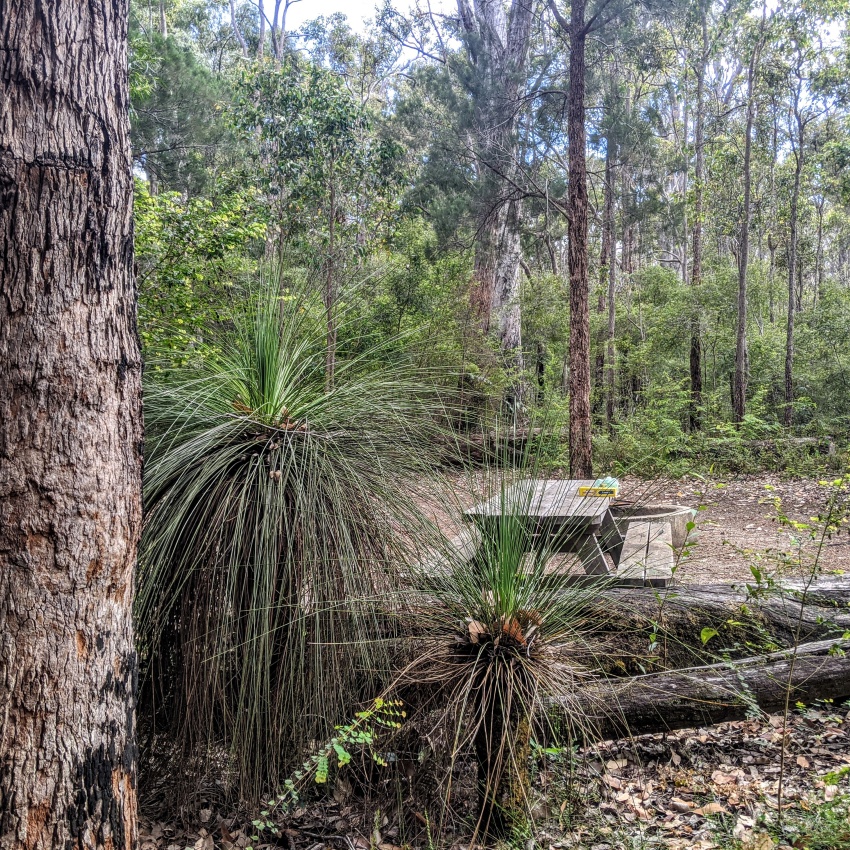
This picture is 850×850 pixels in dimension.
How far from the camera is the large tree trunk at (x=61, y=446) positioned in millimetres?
1523

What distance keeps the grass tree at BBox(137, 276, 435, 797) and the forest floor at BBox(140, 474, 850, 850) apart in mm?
320

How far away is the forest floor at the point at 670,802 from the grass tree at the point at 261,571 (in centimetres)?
32

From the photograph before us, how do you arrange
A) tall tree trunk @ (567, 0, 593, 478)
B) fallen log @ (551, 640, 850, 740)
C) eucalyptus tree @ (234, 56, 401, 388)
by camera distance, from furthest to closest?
eucalyptus tree @ (234, 56, 401, 388) → tall tree trunk @ (567, 0, 593, 478) → fallen log @ (551, 640, 850, 740)

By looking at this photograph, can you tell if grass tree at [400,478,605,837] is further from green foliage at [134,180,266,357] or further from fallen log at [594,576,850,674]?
green foliage at [134,180,266,357]

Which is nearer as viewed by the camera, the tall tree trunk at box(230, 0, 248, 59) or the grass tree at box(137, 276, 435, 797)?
the grass tree at box(137, 276, 435, 797)

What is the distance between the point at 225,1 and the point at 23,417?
25531 mm

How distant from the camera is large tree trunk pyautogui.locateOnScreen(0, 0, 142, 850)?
1523mm

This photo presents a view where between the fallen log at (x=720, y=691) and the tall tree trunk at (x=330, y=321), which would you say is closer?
the tall tree trunk at (x=330, y=321)

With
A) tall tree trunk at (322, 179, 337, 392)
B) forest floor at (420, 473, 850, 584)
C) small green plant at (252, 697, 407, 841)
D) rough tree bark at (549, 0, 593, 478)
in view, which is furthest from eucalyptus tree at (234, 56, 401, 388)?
small green plant at (252, 697, 407, 841)

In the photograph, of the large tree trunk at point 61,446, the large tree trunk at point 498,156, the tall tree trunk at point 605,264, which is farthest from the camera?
the tall tree trunk at point 605,264

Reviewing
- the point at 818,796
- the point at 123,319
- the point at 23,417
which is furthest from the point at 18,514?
the point at 818,796

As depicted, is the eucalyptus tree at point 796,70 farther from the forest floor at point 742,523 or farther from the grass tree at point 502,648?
the grass tree at point 502,648

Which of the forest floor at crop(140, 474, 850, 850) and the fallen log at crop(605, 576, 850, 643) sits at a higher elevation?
the fallen log at crop(605, 576, 850, 643)

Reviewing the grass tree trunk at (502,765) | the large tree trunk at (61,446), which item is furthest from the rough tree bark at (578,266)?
the large tree trunk at (61,446)
